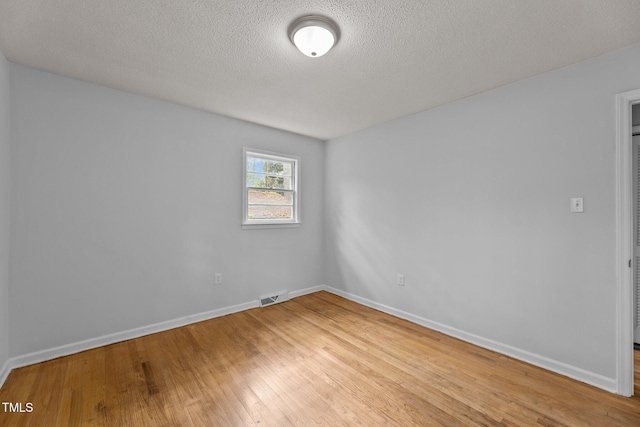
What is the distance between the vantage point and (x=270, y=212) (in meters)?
3.88

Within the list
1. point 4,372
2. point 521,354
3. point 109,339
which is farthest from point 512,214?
point 4,372

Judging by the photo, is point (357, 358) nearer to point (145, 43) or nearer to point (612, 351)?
point (612, 351)

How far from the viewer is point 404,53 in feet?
6.57

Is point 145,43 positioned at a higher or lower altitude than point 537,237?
higher

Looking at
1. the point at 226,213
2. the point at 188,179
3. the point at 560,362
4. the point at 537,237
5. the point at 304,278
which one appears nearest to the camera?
the point at 560,362

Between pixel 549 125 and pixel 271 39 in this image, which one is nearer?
pixel 271 39

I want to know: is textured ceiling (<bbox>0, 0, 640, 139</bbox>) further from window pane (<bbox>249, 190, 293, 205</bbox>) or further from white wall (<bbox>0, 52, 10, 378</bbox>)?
window pane (<bbox>249, 190, 293, 205</bbox>)

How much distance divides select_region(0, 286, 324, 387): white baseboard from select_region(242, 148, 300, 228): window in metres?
1.11

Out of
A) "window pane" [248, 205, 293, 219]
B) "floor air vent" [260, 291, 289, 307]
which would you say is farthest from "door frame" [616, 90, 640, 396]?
"window pane" [248, 205, 293, 219]

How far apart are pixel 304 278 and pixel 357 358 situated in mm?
1929

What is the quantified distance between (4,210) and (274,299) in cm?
278

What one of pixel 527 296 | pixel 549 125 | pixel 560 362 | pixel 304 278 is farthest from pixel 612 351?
pixel 304 278

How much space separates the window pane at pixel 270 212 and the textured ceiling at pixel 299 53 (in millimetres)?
1482

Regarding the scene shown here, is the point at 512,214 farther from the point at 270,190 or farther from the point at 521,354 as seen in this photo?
the point at 270,190
